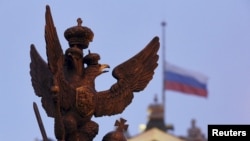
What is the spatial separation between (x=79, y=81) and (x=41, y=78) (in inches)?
→ 20.5

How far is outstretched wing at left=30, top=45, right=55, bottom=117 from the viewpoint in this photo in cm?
641

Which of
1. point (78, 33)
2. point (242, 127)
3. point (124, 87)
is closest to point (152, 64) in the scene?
point (124, 87)

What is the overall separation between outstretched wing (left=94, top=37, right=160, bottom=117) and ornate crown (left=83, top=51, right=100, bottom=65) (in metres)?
0.23

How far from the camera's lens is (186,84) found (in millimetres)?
32000

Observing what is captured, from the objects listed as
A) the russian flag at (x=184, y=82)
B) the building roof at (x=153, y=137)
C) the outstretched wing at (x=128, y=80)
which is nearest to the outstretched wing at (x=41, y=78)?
the outstretched wing at (x=128, y=80)

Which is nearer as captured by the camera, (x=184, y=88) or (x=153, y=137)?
(x=153, y=137)

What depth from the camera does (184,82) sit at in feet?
106

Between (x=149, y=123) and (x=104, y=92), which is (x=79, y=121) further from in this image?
(x=149, y=123)

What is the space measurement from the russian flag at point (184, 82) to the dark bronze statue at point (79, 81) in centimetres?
2443

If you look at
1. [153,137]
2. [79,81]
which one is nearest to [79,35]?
[79,81]

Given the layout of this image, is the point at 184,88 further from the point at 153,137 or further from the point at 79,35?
the point at 79,35

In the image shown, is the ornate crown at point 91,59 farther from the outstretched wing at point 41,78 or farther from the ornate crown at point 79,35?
the outstretched wing at point 41,78

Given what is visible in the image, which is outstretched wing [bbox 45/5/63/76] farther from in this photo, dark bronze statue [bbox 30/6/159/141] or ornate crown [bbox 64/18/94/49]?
ornate crown [bbox 64/18/94/49]

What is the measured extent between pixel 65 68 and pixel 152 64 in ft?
2.86
